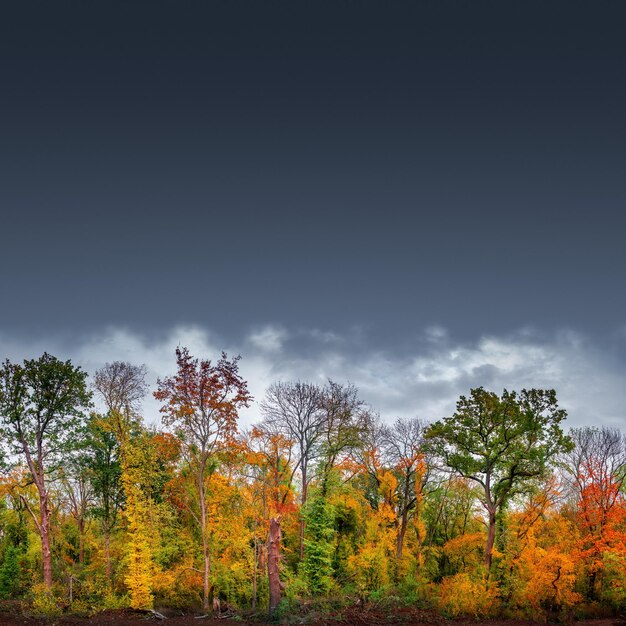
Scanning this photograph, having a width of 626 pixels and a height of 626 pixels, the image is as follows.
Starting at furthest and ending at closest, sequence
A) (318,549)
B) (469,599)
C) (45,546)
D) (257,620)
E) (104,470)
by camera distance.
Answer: (104,470) < (318,549) < (469,599) < (45,546) < (257,620)

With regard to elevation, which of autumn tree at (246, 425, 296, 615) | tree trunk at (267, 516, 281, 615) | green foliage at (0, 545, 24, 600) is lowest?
green foliage at (0, 545, 24, 600)

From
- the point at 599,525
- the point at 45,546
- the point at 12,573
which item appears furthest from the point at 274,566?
the point at 12,573

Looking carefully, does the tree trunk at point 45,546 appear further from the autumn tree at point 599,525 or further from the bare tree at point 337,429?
the autumn tree at point 599,525

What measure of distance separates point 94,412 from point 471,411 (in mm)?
24426

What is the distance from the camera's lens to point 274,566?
2672 centimetres

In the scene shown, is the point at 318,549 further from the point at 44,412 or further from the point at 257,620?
the point at 44,412

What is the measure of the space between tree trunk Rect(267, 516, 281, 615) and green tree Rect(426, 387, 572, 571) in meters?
10.0

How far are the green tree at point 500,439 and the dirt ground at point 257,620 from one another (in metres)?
4.34

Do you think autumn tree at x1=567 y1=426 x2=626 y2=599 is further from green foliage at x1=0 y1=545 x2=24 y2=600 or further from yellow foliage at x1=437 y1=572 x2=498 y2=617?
green foliage at x1=0 y1=545 x2=24 y2=600

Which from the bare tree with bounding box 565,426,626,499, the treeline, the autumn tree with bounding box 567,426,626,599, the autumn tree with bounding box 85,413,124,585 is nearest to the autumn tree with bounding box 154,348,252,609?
the treeline

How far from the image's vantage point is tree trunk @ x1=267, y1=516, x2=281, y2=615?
85.3 feet

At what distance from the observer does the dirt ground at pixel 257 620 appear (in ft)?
74.3

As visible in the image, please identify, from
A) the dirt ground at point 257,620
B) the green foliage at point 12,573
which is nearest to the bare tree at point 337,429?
the dirt ground at point 257,620

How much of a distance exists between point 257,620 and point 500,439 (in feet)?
Result: 52.0
